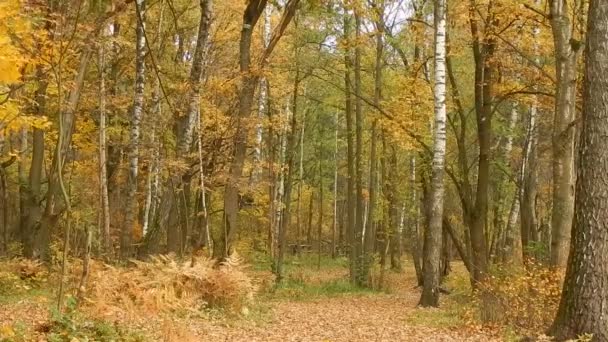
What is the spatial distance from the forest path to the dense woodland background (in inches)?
40.9

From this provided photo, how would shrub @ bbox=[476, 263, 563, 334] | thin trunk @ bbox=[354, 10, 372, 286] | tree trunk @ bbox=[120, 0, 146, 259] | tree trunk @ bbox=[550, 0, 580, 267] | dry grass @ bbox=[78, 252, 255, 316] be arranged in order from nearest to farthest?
dry grass @ bbox=[78, 252, 255, 316] → shrub @ bbox=[476, 263, 563, 334] → tree trunk @ bbox=[550, 0, 580, 267] → tree trunk @ bbox=[120, 0, 146, 259] → thin trunk @ bbox=[354, 10, 372, 286]

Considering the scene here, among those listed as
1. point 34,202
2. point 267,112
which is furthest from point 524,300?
point 267,112

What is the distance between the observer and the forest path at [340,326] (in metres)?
8.95

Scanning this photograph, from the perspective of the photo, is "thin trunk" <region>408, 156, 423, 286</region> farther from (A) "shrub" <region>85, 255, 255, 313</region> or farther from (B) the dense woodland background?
(A) "shrub" <region>85, 255, 255, 313</region>

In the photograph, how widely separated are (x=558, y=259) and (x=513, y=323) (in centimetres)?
158

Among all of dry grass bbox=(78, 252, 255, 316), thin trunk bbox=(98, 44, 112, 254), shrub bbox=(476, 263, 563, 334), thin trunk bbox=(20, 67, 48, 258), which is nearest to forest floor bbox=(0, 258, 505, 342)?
dry grass bbox=(78, 252, 255, 316)

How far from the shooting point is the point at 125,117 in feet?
70.4

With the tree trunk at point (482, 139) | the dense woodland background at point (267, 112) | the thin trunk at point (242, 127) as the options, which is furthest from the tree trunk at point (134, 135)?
the tree trunk at point (482, 139)

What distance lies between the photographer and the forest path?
895 cm

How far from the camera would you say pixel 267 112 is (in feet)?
68.3

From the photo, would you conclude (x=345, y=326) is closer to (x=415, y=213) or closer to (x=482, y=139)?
(x=482, y=139)

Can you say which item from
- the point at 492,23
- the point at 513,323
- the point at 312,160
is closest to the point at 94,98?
the point at 492,23

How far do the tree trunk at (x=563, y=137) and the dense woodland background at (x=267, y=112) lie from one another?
3 cm

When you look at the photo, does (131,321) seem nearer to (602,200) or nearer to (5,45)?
(5,45)
